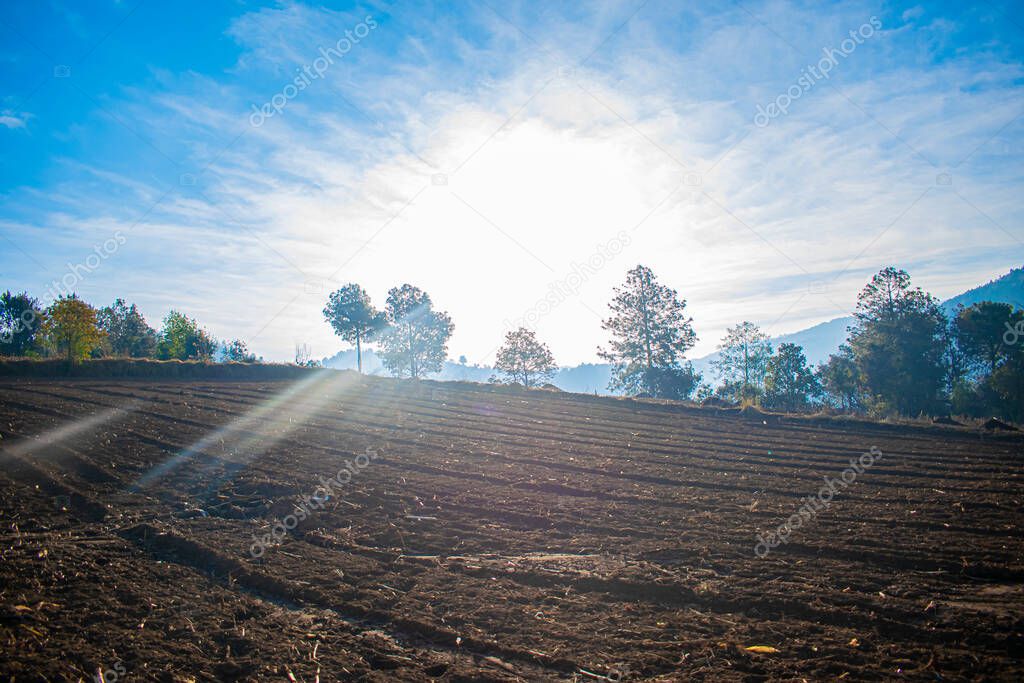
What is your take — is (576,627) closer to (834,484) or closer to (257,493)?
(257,493)

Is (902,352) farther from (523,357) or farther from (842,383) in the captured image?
(523,357)

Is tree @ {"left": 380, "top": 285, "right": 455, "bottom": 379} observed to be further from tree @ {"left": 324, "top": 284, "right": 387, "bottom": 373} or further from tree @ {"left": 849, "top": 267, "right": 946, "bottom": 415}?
tree @ {"left": 849, "top": 267, "right": 946, "bottom": 415}

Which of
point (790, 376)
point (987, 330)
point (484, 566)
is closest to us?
point (484, 566)

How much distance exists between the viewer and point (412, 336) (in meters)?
72.8

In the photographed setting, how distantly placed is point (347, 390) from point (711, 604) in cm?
2750

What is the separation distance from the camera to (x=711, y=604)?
447 centimetres

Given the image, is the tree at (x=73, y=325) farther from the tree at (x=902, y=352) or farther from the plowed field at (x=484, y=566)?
the tree at (x=902, y=352)

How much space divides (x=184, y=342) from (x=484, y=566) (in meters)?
75.7

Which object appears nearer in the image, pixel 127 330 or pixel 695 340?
pixel 695 340

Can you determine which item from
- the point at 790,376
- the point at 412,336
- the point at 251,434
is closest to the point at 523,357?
the point at 412,336

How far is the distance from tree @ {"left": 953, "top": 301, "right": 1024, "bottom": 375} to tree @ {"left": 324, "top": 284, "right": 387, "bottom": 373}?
61.9 meters

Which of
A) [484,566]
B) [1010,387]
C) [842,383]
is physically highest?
[842,383]

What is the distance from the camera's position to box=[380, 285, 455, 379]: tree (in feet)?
236

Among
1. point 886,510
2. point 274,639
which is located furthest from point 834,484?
point 274,639
